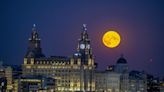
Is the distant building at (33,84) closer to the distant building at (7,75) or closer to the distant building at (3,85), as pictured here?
the distant building at (7,75)

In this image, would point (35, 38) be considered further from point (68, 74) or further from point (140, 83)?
point (140, 83)

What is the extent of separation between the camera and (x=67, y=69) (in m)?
117

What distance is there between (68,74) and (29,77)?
27.4 ft

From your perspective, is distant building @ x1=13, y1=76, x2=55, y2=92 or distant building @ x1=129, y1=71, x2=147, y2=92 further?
distant building @ x1=129, y1=71, x2=147, y2=92

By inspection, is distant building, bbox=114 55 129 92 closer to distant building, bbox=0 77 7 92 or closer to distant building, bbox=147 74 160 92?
distant building, bbox=147 74 160 92

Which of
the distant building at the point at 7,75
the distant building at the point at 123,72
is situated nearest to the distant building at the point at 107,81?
the distant building at the point at 123,72

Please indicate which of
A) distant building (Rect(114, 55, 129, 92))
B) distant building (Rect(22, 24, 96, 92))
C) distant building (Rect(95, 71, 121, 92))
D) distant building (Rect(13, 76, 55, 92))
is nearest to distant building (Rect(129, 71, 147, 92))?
distant building (Rect(114, 55, 129, 92))

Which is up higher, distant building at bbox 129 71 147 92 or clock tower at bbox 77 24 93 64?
clock tower at bbox 77 24 93 64

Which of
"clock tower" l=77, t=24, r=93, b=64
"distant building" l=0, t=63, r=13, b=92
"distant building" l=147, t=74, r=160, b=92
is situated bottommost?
"distant building" l=147, t=74, r=160, b=92

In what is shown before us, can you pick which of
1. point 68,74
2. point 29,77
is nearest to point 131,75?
point 68,74

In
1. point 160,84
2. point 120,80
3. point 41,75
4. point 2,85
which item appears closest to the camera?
point 2,85

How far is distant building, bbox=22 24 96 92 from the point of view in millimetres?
Result: 116875

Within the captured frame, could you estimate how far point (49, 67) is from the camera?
385 ft

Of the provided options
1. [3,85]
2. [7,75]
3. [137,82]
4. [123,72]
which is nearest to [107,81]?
[123,72]
